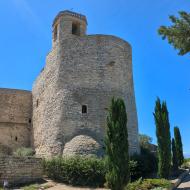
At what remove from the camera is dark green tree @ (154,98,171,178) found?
14750 mm

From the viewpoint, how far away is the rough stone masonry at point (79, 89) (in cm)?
1805

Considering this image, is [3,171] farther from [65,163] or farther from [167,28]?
[167,28]

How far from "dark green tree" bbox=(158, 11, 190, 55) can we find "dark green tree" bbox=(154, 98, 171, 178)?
514cm

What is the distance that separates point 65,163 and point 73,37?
9.00 meters

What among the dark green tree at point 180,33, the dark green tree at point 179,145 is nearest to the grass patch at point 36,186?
the dark green tree at point 180,33

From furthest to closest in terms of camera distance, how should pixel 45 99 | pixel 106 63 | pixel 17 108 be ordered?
pixel 17 108, pixel 45 99, pixel 106 63

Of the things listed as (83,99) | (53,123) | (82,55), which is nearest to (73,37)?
(82,55)

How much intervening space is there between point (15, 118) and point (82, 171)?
38.5 feet

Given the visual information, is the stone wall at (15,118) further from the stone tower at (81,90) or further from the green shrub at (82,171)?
the green shrub at (82,171)

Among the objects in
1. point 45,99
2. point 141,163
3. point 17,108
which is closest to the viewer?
point 141,163

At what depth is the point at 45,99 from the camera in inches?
846

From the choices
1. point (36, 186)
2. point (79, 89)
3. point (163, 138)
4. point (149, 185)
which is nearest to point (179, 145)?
point (163, 138)

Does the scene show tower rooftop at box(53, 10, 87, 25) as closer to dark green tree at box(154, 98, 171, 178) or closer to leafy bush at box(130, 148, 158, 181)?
dark green tree at box(154, 98, 171, 178)

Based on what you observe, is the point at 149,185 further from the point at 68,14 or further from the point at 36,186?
the point at 68,14
